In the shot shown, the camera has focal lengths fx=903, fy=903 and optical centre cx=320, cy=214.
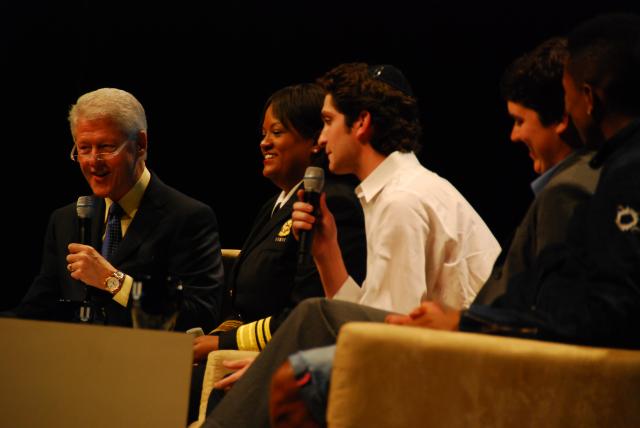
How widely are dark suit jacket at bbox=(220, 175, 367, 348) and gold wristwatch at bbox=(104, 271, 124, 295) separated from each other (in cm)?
37

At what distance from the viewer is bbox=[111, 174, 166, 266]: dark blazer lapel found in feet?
9.65

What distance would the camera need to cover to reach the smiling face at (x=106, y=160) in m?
3.04

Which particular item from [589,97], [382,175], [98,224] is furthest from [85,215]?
[589,97]

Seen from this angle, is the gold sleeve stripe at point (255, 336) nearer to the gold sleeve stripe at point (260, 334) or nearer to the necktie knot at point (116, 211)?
the gold sleeve stripe at point (260, 334)

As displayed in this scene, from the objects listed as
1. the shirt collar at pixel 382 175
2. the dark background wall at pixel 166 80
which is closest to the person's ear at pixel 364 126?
the shirt collar at pixel 382 175

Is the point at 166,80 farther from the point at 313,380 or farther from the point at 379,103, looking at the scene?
the point at 313,380

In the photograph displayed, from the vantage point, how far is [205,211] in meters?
3.07

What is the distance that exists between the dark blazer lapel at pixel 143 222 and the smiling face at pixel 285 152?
1.26 feet

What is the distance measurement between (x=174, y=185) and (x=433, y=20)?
1.48 m

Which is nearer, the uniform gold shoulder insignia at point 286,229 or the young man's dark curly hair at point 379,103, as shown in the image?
the young man's dark curly hair at point 379,103

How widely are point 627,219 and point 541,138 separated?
→ 534mm

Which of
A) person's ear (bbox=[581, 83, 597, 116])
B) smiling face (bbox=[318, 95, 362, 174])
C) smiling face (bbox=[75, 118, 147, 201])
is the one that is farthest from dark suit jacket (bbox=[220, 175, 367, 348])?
person's ear (bbox=[581, 83, 597, 116])

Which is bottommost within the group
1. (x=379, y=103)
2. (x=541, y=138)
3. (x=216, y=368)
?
(x=216, y=368)

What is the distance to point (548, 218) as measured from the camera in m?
1.75
